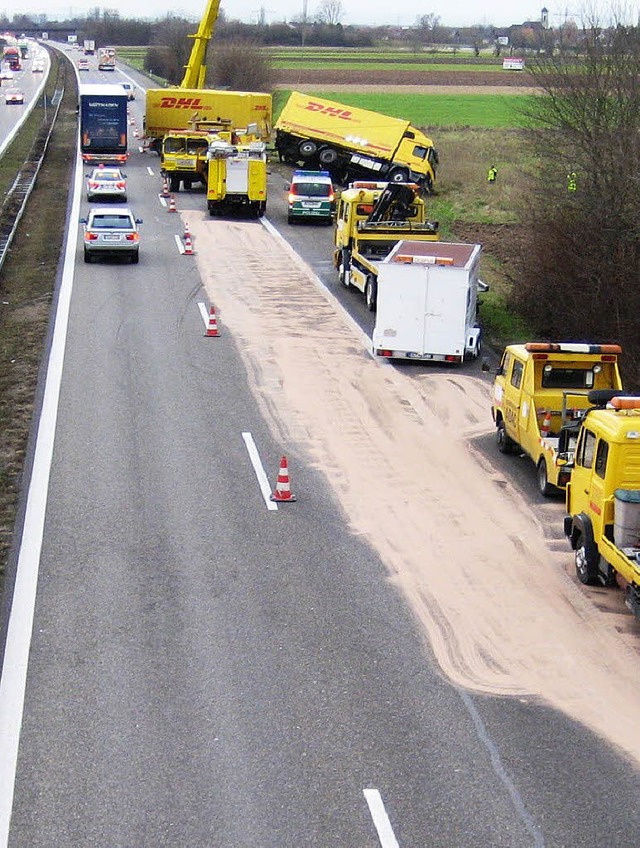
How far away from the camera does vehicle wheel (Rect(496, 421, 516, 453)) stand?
20.6 metres

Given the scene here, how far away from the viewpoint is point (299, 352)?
87.9ft

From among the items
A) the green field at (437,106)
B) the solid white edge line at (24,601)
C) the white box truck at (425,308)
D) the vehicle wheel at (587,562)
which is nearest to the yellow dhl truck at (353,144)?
the green field at (437,106)

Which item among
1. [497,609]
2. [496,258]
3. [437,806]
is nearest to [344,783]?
[437,806]

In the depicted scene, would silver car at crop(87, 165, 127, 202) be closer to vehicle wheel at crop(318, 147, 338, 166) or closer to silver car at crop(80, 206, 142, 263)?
silver car at crop(80, 206, 142, 263)

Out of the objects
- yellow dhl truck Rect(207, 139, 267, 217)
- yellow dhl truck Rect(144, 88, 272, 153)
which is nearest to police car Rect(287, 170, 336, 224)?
yellow dhl truck Rect(207, 139, 267, 217)

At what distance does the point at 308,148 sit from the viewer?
57.1 m

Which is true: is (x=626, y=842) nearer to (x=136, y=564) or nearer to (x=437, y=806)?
(x=437, y=806)

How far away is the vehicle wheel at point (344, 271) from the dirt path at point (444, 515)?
2616 mm

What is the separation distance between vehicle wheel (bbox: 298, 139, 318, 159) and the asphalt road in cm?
3919

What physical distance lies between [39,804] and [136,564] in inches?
209

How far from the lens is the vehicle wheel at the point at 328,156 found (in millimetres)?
56531

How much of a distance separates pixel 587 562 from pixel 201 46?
55.8 meters

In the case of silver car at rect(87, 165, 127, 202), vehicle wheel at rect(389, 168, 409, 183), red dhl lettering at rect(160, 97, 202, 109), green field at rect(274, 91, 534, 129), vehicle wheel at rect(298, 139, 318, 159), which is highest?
red dhl lettering at rect(160, 97, 202, 109)

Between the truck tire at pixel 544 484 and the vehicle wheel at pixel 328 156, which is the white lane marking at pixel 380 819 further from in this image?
the vehicle wheel at pixel 328 156
